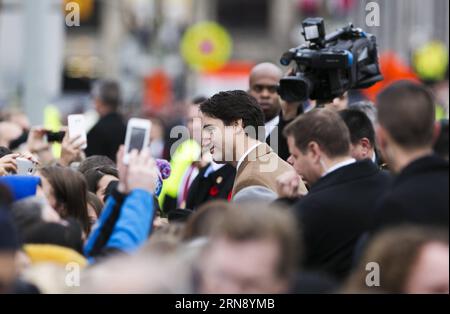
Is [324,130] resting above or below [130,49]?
above

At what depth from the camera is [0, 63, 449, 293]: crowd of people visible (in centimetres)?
481

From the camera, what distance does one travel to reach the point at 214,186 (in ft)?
30.5

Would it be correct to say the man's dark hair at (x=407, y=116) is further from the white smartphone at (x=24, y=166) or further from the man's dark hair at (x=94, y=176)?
the man's dark hair at (x=94, y=176)

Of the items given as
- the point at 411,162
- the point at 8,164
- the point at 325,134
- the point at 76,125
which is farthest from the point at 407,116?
the point at 76,125

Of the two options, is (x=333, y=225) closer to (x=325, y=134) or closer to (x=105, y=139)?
(x=325, y=134)

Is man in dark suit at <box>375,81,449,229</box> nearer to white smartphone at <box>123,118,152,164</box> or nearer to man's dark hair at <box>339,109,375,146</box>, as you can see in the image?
white smartphone at <box>123,118,152,164</box>

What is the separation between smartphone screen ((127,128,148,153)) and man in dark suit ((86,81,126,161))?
590cm

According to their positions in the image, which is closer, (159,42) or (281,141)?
(281,141)

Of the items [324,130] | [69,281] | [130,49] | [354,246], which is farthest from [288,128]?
[130,49]

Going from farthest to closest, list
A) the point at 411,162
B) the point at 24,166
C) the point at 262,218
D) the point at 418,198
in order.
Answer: the point at 24,166
the point at 411,162
the point at 418,198
the point at 262,218

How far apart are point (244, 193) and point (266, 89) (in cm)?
300

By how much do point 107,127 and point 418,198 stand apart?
768cm

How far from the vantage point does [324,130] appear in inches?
253
